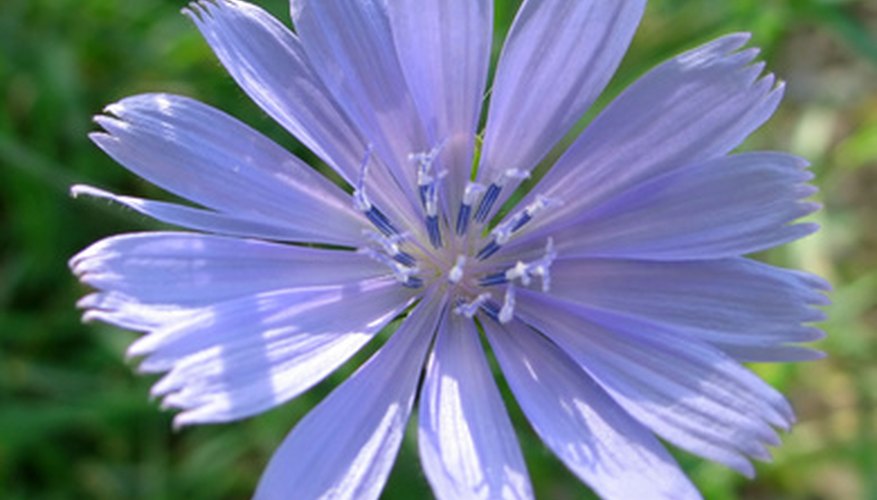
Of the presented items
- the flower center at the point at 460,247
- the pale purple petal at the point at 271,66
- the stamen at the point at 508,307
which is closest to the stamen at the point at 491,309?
the flower center at the point at 460,247

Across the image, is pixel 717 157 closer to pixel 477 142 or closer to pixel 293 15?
pixel 477 142

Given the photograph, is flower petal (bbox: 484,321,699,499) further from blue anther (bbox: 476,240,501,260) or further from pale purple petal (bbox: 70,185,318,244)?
pale purple petal (bbox: 70,185,318,244)

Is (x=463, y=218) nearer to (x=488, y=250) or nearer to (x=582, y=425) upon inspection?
(x=488, y=250)

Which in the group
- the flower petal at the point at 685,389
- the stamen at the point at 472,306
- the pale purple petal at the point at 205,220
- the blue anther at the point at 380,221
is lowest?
the flower petal at the point at 685,389

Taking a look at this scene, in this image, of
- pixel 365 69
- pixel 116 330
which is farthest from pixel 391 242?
pixel 116 330

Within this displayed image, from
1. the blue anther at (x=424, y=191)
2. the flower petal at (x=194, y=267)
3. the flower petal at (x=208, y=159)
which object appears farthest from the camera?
the blue anther at (x=424, y=191)

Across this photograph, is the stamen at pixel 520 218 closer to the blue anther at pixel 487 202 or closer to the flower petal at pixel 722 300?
the blue anther at pixel 487 202

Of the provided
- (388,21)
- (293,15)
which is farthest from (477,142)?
(293,15)
